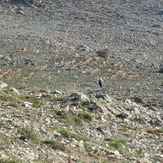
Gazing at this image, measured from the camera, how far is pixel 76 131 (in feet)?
36.8

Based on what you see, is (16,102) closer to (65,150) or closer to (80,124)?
(80,124)

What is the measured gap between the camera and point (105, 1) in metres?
60.3

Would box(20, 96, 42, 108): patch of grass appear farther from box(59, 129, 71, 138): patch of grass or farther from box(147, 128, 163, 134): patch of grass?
box(147, 128, 163, 134): patch of grass

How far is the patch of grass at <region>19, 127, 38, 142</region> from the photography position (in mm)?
9258

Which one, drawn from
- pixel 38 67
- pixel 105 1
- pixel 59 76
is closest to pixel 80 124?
pixel 59 76

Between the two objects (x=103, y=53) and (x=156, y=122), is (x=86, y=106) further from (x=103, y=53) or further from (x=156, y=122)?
(x=103, y=53)

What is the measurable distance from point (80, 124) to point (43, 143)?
9.49ft

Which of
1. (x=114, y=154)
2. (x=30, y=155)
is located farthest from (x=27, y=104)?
(x=30, y=155)

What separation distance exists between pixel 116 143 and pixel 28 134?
2.78m

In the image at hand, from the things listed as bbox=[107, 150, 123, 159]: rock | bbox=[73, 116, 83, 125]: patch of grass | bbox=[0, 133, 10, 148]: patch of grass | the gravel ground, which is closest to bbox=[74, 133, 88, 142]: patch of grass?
bbox=[107, 150, 123, 159]: rock

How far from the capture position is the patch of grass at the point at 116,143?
410 inches

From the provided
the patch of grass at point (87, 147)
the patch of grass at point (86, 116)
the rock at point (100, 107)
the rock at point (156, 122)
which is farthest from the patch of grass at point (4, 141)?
the rock at point (156, 122)

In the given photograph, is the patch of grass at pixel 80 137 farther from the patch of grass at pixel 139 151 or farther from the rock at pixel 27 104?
the rock at pixel 27 104

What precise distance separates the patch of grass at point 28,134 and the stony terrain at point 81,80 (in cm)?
3
